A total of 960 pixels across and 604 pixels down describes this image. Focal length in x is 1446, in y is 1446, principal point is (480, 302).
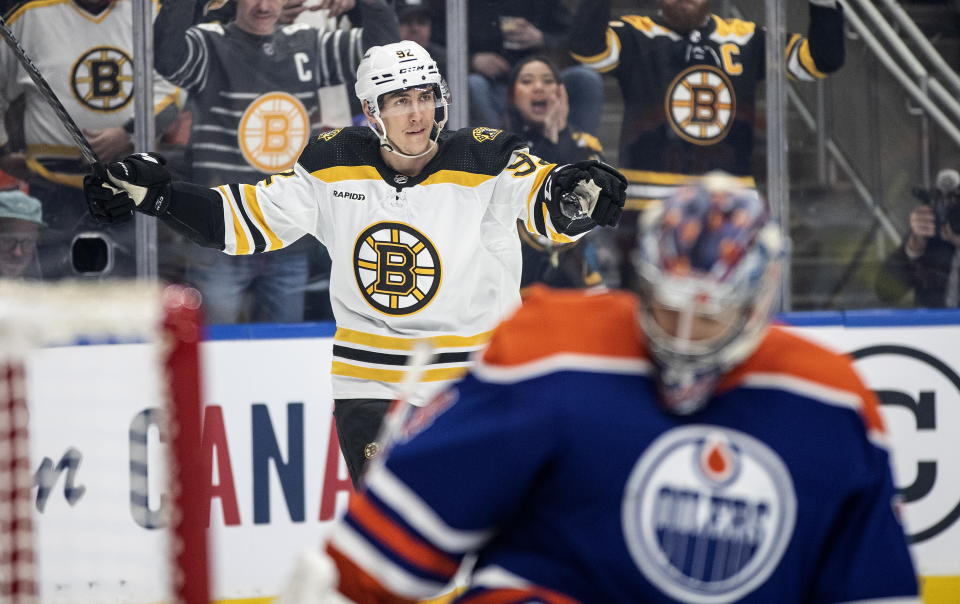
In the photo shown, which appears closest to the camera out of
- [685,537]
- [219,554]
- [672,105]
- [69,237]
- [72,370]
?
[685,537]

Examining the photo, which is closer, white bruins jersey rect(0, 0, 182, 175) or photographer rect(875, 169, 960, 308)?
white bruins jersey rect(0, 0, 182, 175)

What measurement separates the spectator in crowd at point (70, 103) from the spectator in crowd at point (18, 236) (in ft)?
0.11

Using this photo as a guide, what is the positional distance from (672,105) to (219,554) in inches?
88.5

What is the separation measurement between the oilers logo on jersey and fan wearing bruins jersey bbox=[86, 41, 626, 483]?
1939mm

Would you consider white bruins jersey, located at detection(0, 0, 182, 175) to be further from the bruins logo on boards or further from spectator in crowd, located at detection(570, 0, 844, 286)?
spectator in crowd, located at detection(570, 0, 844, 286)

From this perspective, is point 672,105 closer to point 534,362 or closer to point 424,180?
point 424,180

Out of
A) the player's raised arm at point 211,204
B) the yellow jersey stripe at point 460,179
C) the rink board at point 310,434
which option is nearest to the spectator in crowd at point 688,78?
the rink board at point 310,434

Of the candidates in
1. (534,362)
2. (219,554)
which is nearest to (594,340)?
(534,362)

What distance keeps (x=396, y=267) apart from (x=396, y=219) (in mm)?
118

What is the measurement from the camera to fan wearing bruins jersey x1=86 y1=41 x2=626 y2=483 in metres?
3.52

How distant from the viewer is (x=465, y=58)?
4.94 meters

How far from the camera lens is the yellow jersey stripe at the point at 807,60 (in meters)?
5.20

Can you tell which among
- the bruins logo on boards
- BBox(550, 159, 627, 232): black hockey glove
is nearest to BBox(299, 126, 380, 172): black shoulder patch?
BBox(550, 159, 627, 232): black hockey glove

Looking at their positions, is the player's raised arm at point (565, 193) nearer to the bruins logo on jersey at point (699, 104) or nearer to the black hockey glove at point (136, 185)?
the black hockey glove at point (136, 185)
